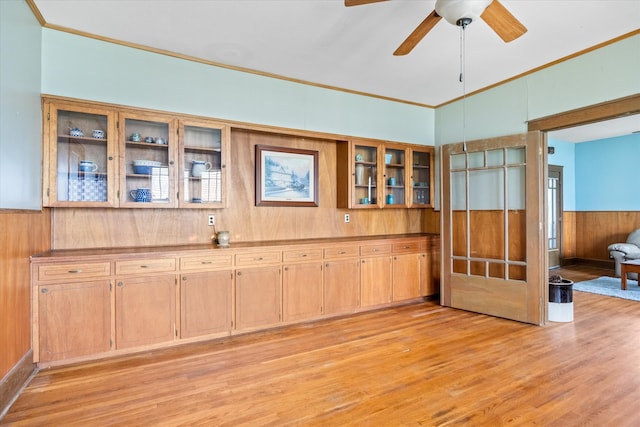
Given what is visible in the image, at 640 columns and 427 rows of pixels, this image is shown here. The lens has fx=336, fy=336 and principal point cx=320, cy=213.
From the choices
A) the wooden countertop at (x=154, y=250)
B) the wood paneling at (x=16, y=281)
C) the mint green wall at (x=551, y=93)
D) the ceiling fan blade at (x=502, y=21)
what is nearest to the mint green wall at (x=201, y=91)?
the mint green wall at (x=551, y=93)

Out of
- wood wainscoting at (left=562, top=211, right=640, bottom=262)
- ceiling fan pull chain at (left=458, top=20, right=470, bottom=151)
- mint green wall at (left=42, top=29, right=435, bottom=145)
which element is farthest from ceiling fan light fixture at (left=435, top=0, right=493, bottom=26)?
wood wainscoting at (left=562, top=211, right=640, bottom=262)

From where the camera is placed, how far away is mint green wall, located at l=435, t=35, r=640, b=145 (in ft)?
10.3

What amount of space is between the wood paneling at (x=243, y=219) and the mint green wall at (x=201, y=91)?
28 cm

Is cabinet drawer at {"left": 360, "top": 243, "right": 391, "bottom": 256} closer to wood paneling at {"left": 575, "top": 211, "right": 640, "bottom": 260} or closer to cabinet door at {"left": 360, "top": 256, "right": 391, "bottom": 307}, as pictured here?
cabinet door at {"left": 360, "top": 256, "right": 391, "bottom": 307}

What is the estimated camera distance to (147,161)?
126 inches

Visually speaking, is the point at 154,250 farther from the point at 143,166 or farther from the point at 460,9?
the point at 460,9

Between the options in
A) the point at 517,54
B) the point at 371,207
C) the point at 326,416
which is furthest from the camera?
the point at 371,207

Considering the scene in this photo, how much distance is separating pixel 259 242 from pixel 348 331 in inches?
55.1

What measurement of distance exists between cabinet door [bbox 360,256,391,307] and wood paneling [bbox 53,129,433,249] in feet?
1.90

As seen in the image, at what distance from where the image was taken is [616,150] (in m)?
6.80

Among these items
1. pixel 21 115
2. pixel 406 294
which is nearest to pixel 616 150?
pixel 406 294

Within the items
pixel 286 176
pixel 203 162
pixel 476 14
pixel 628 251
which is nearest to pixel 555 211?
pixel 628 251

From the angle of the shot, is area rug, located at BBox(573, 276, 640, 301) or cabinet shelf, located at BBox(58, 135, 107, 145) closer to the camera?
cabinet shelf, located at BBox(58, 135, 107, 145)

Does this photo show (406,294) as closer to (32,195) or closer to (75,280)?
(75,280)
